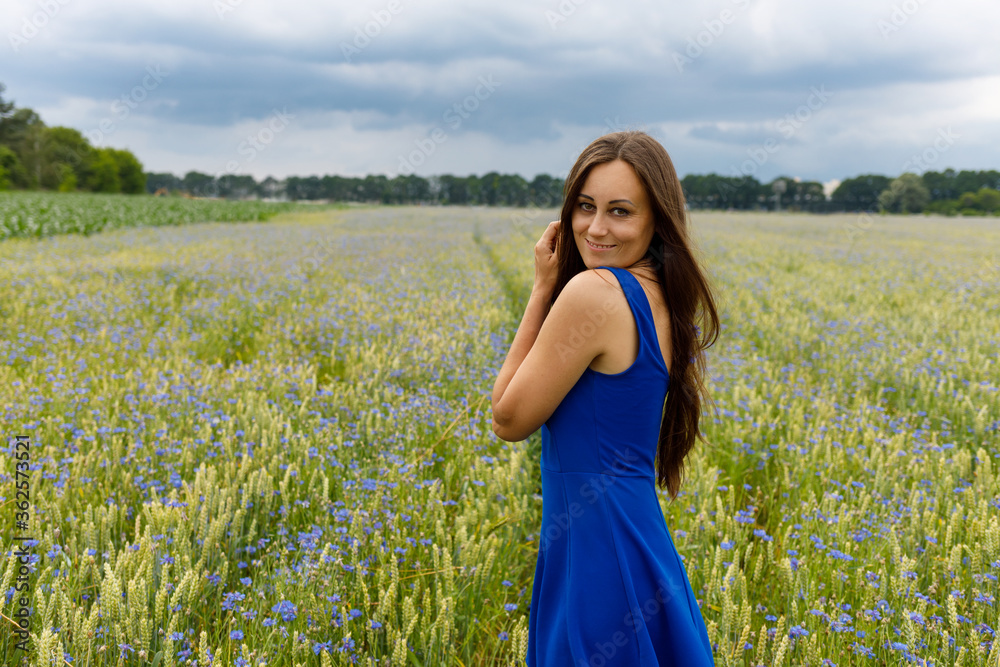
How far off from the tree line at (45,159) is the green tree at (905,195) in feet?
362

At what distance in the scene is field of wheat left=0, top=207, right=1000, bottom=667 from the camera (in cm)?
236

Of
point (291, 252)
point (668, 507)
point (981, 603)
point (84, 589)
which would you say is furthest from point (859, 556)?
point (291, 252)

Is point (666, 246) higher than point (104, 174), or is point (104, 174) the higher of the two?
point (104, 174)

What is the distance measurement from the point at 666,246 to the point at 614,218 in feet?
0.65

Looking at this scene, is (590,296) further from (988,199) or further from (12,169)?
(988,199)

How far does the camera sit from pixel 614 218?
1.82 metres

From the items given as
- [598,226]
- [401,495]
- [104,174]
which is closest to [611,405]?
[598,226]

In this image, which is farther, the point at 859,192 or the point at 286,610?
the point at 859,192

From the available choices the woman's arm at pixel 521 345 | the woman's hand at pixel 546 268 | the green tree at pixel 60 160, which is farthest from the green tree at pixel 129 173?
the woman's arm at pixel 521 345

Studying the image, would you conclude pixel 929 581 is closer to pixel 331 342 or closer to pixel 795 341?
pixel 795 341

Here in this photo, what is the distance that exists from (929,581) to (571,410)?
2.42 m

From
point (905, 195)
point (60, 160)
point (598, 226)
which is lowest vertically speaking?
point (598, 226)

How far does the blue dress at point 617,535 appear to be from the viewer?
1629 millimetres

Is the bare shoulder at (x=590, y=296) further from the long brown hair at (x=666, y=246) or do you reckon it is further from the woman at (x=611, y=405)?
the long brown hair at (x=666, y=246)
